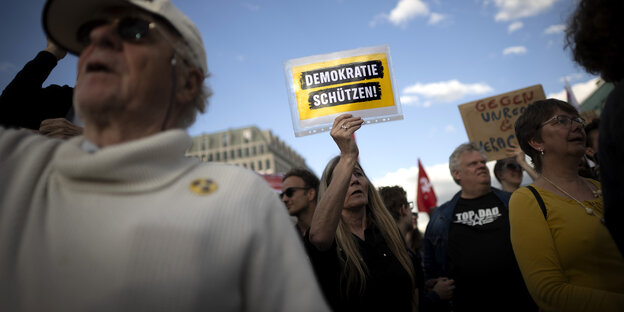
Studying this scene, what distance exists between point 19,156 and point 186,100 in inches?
20.3

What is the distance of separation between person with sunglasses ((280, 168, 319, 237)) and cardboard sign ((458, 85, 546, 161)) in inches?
109

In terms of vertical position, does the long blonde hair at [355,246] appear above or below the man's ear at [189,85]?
below

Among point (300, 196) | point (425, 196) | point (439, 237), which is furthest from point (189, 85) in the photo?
point (425, 196)

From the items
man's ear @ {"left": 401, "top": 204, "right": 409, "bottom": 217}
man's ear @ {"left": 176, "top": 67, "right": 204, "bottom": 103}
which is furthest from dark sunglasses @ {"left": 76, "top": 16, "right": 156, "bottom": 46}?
man's ear @ {"left": 401, "top": 204, "right": 409, "bottom": 217}

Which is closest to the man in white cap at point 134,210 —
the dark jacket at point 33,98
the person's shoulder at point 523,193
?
the dark jacket at point 33,98

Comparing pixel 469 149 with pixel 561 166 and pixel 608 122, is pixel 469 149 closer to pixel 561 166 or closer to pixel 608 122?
pixel 561 166

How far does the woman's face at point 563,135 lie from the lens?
2.39 m

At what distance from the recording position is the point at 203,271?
94 centimetres

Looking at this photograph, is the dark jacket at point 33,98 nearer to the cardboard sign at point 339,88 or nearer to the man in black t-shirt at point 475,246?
the cardboard sign at point 339,88

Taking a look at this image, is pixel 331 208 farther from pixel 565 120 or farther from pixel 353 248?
pixel 565 120

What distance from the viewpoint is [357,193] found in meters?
3.06

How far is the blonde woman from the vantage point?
2289 millimetres

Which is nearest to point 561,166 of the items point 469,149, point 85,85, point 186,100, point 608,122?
point 608,122

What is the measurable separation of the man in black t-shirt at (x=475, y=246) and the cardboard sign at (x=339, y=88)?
145cm
